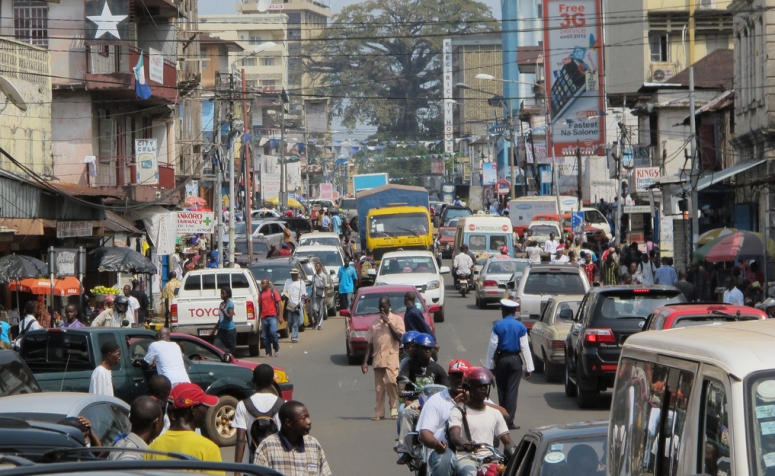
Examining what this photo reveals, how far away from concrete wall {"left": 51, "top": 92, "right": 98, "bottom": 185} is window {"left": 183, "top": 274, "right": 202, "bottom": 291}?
1169cm

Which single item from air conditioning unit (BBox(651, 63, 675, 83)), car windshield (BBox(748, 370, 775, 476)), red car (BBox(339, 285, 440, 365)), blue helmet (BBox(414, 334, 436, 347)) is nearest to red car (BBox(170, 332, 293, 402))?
blue helmet (BBox(414, 334, 436, 347))

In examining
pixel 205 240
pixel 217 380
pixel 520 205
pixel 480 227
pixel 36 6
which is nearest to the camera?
pixel 217 380

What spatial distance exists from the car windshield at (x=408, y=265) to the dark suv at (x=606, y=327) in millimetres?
13951

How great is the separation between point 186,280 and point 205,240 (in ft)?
79.7

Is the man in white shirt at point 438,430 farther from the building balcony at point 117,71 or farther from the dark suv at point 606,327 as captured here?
the building balcony at point 117,71

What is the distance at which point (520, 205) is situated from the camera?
176 feet

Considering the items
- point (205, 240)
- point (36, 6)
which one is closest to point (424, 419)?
point (36, 6)

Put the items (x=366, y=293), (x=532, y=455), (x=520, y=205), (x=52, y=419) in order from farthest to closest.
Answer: (x=520, y=205), (x=366, y=293), (x=52, y=419), (x=532, y=455)

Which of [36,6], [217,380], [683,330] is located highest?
[36,6]

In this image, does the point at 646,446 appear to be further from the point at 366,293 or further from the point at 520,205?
the point at 520,205

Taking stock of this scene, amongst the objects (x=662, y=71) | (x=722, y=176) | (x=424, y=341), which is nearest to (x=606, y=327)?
(x=424, y=341)

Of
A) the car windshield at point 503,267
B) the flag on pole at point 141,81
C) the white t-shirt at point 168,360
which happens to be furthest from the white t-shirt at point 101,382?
the flag on pole at point 141,81

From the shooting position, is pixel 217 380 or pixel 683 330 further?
pixel 217 380

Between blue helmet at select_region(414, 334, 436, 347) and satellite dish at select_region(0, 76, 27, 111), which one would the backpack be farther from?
satellite dish at select_region(0, 76, 27, 111)
